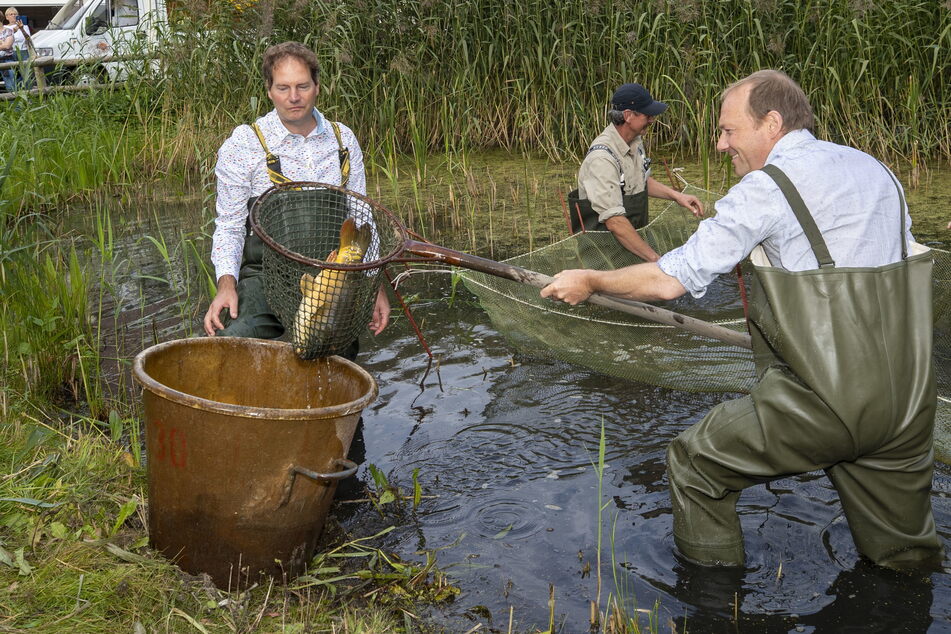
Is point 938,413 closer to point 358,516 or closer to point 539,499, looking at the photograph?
point 539,499

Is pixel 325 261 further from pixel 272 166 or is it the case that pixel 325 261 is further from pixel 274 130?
pixel 274 130

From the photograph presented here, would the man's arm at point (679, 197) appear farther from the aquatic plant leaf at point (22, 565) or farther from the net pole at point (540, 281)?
the aquatic plant leaf at point (22, 565)

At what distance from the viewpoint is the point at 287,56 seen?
3645mm

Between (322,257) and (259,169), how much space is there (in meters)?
0.45

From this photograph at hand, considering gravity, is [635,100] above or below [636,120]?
above

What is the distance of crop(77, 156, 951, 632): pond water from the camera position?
2941mm

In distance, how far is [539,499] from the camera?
12.1 ft

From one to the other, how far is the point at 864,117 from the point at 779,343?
5.96 meters

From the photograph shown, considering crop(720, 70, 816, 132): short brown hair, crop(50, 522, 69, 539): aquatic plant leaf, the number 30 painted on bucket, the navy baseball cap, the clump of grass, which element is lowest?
the clump of grass

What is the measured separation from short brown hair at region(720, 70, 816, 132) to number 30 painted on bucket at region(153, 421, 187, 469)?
1.99 metres

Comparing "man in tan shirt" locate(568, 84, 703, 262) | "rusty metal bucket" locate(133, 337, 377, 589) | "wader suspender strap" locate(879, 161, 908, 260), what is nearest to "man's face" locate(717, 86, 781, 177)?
"wader suspender strap" locate(879, 161, 908, 260)

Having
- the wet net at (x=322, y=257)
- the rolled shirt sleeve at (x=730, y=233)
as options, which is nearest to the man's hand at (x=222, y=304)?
the wet net at (x=322, y=257)

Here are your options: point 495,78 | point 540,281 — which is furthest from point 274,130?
point 495,78

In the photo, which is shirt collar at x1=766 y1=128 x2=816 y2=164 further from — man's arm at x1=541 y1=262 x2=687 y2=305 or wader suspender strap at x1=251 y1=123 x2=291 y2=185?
wader suspender strap at x1=251 y1=123 x2=291 y2=185
